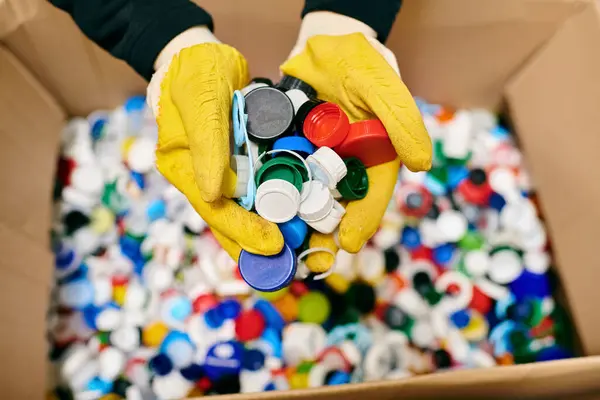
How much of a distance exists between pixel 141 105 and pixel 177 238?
11.4 inches

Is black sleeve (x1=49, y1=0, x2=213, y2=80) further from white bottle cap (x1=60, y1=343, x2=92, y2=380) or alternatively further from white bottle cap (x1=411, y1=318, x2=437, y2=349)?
white bottle cap (x1=411, y1=318, x2=437, y2=349)

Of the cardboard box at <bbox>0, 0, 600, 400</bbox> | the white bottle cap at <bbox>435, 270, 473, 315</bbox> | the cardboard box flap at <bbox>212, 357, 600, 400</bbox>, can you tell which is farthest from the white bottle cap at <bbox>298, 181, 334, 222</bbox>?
the white bottle cap at <bbox>435, 270, 473, 315</bbox>

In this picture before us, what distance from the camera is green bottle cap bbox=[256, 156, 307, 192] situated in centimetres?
61

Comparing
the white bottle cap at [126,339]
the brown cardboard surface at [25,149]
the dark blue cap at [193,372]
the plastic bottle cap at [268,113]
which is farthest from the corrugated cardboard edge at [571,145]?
the brown cardboard surface at [25,149]

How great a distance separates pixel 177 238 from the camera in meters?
1.05

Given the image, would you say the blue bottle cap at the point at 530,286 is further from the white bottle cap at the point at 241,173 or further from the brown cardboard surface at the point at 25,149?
the brown cardboard surface at the point at 25,149

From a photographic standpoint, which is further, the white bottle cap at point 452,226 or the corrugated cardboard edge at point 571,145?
the white bottle cap at point 452,226

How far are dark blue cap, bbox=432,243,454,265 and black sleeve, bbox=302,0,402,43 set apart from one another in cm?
46

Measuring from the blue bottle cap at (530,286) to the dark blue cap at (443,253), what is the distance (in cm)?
13

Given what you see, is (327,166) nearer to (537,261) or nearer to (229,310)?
(229,310)

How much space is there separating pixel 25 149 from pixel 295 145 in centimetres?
62

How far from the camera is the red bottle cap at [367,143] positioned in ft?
2.06

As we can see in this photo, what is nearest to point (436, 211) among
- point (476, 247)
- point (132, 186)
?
point (476, 247)

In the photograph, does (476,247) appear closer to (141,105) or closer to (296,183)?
(296,183)
